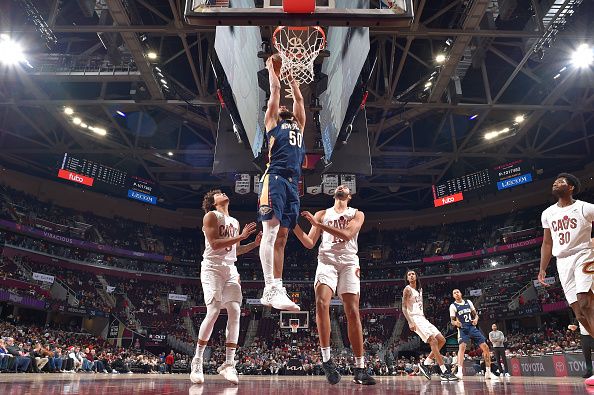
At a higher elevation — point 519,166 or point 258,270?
point 519,166

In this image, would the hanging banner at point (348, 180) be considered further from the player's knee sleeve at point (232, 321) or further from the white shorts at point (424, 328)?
the player's knee sleeve at point (232, 321)

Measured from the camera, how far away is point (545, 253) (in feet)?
18.1

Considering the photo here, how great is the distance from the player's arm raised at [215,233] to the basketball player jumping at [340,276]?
2.08 feet

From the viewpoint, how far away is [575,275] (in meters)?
4.89

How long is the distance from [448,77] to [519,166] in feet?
31.4

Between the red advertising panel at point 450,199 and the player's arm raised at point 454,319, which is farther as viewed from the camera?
the red advertising panel at point 450,199

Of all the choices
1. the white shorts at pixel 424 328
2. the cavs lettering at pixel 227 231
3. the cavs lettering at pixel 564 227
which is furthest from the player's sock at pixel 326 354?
the white shorts at pixel 424 328

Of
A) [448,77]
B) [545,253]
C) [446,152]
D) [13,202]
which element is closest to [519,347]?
[446,152]

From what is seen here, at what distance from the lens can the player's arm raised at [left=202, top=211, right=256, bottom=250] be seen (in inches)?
210

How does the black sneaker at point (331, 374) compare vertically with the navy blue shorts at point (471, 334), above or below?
below

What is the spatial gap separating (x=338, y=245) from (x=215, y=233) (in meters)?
1.61

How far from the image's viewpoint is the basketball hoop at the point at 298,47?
30.0 feet

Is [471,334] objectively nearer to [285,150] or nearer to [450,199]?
[285,150]

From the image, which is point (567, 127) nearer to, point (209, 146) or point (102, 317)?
point (209, 146)
